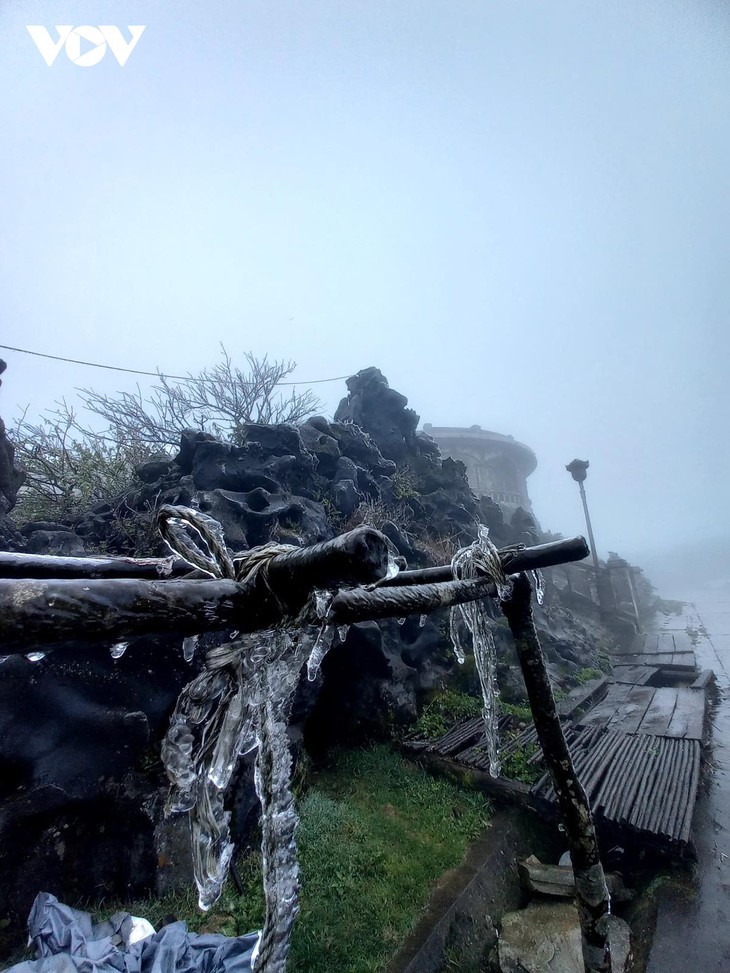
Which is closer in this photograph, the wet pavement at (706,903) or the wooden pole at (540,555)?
the wooden pole at (540,555)

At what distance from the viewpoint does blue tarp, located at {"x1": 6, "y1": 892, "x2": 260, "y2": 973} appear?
512cm

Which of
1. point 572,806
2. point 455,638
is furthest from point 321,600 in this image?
point 572,806

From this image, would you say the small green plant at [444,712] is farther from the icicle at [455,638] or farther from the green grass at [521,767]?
the icicle at [455,638]

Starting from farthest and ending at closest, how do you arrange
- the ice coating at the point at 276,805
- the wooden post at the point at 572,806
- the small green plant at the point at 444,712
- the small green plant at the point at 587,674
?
the small green plant at the point at 587,674, the small green plant at the point at 444,712, the wooden post at the point at 572,806, the ice coating at the point at 276,805

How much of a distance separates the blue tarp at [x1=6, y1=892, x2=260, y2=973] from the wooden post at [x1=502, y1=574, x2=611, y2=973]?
161 inches

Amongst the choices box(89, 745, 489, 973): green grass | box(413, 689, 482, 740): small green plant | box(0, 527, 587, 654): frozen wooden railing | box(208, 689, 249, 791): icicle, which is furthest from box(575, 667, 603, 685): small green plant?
box(0, 527, 587, 654): frozen wooden railing

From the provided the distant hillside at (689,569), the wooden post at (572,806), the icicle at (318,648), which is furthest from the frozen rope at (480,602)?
the distant hillside at (689,569)

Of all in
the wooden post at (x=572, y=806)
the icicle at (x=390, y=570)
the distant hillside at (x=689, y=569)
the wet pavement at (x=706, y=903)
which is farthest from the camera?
the distant hillside at (x=689, y=569)

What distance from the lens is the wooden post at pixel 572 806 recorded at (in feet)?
14.4

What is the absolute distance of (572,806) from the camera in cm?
448

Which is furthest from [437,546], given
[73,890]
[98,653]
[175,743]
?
[175,743]

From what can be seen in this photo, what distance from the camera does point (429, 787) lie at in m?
9.67

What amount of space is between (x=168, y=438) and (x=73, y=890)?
14.3 m

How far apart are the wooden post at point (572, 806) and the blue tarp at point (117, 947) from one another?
13.4 ft
